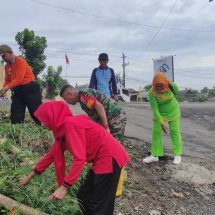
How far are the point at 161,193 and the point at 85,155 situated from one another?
3.04 metres

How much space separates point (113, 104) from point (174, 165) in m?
2.03

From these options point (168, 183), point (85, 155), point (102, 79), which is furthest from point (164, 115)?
point (85, 155)

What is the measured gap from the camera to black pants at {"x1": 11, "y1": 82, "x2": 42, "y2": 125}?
7.60m

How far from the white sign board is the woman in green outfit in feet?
14.0

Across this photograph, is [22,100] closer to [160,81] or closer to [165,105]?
[160,81]

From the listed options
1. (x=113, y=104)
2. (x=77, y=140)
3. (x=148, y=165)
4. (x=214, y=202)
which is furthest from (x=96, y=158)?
(x=148, y=165)

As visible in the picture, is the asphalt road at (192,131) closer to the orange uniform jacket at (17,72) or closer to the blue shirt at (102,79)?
the blue shirt at (102,79)

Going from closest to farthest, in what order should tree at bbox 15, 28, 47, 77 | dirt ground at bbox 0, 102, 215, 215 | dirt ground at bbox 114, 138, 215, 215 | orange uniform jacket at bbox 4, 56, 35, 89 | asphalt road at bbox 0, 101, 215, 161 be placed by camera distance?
dirt ground at bbox 114, 138, 215, 215
dirt ground at bbox 0, 102, 215, 215
orange uniform jacket at bbox 4, 56, 35, 89
asphalt road at bbox 0, 101, 215, 161
tree at bbox 15, 28, 47, 77

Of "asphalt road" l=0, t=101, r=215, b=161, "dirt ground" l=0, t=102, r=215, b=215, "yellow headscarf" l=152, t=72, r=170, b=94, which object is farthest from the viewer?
"asphalt road" l=0, t=101, r=215, b=161

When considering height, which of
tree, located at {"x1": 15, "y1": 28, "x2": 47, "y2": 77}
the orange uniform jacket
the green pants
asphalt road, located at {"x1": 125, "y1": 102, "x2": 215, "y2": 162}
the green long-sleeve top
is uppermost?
tree, located at {"x1": 15, "y1": 28, "x2": 47, "y2": 77}

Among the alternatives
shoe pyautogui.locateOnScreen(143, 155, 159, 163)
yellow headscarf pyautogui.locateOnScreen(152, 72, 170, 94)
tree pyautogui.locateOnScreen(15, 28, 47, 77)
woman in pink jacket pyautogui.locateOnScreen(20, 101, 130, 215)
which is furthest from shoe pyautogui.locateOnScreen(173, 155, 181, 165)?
tree pyautogui.locateOnScreen(15, 28, 47, 77)

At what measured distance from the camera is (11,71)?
7.45 meters

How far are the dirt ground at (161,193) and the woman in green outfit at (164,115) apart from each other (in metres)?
0.20

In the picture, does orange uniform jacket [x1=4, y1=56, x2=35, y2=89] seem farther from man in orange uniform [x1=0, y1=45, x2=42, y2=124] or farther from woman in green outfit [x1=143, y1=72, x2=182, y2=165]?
woman in green outfit [x1=143, y1=72, x2=182, y2=165]
